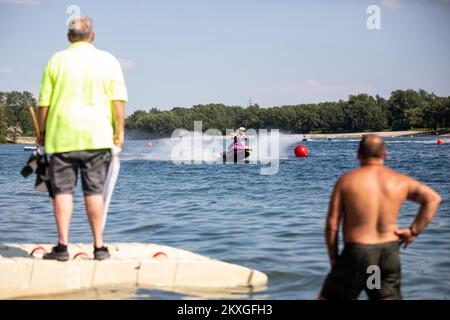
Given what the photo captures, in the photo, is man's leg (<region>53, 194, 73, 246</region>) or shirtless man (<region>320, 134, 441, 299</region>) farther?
man's leg (<region>53, 194, 73, 246</region>)

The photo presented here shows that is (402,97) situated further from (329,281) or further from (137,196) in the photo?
(329,281)

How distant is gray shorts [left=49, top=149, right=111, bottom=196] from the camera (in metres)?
6.43

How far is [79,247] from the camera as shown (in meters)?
7.89

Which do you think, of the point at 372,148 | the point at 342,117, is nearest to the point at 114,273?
the point at 372,148

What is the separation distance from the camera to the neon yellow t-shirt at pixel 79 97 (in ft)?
21.0

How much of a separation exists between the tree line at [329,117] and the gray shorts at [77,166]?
129 m

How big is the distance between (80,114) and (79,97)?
0.17 metres

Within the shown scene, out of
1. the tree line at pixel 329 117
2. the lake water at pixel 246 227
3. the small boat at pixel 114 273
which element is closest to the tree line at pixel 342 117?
the tree line at pixel 329 117

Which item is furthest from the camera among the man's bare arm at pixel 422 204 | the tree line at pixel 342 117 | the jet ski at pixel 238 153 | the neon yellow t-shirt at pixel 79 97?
the tree line at pixel 342 117

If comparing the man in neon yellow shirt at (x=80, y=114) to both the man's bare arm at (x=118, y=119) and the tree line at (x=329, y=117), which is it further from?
the tree line at (x=329, y=117)

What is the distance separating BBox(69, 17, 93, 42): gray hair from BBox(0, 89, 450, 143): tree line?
129 m

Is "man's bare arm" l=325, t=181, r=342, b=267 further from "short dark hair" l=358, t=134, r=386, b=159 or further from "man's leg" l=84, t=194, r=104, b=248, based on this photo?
"man's leg" l=84, t=194, r=104, b=248

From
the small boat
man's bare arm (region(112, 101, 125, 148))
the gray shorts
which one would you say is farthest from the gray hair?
the small boat
